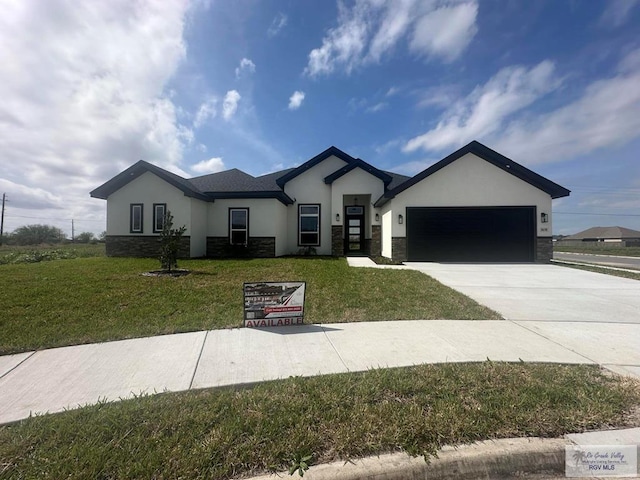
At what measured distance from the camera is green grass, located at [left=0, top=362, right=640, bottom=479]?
2025 millimetres

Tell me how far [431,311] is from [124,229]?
15.2 meters

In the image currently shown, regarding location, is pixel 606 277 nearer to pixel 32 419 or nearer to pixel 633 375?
pixel 633 375

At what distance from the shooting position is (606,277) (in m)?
9.82

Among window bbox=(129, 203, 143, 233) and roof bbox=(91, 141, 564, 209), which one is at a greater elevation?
roof bbox=(91, 141, 564, 209)

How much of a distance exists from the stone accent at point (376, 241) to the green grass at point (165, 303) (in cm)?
668

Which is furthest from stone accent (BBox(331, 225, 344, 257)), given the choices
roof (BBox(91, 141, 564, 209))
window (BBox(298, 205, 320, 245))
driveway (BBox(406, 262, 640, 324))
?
driveway (BBox(406, 262, 640, 324))

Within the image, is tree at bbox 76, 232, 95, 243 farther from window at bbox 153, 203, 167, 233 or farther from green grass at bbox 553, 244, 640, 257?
green grass at bbox 553, 244, 640, 257

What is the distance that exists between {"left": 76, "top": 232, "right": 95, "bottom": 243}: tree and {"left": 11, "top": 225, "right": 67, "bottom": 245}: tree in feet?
5.86

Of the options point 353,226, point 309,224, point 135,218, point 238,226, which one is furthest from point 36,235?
point 353,226

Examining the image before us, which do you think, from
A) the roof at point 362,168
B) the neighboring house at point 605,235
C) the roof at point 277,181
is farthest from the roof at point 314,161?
the neighboring house at point 605,235

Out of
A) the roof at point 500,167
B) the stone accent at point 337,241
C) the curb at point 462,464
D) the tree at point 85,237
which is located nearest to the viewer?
the curb at point 462,464

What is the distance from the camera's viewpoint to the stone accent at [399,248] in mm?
13688

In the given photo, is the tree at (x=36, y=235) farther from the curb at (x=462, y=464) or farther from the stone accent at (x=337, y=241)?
the curb at (x=462, y=464)

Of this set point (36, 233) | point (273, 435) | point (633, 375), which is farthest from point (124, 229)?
point (36, 233)
